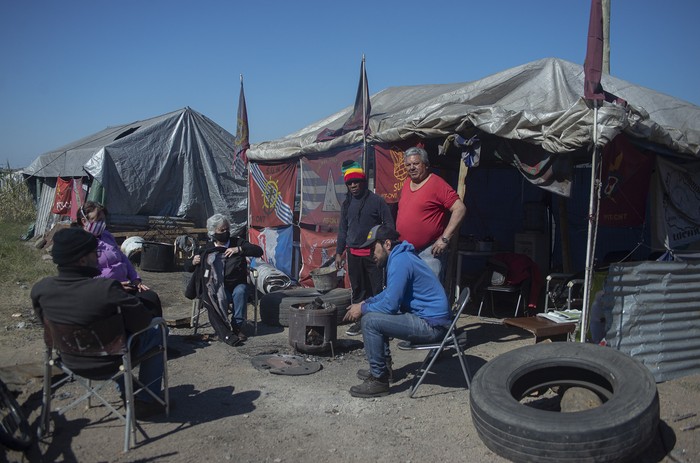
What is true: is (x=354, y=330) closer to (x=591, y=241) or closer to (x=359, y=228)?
(x=359, y=228)

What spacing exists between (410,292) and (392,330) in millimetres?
339

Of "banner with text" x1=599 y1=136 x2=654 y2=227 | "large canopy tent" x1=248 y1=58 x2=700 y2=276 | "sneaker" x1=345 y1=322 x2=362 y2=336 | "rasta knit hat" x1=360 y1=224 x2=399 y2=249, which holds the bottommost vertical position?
"sneaker" x1=345 y1=322 x2=362 y2=336

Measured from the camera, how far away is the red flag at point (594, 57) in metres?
5.10

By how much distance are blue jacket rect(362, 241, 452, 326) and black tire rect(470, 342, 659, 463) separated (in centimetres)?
63

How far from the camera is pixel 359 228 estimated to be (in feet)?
22.3

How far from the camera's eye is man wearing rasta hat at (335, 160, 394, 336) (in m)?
6.73

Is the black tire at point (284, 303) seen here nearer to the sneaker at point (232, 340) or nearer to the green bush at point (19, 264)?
the sneaker at point (232, 340)

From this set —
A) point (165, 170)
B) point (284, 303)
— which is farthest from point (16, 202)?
point (284, 303)

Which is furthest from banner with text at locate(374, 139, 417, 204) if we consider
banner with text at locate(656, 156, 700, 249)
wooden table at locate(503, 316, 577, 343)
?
banner with text at locate(656, 156, 700, 249)

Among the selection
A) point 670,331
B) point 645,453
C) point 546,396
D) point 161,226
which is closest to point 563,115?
point 670,331

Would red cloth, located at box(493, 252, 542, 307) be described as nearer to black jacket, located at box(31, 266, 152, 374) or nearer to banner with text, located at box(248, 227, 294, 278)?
banner with text, located at box(248, 227, 294, 278)

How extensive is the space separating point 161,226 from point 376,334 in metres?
11.5

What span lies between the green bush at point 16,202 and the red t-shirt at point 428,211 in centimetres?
2014

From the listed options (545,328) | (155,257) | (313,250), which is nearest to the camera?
(545,328)
